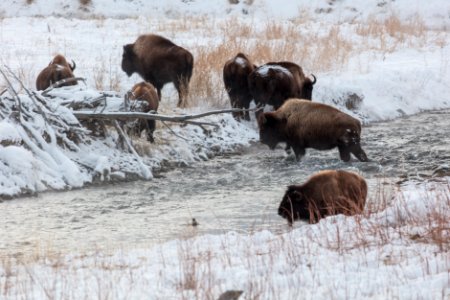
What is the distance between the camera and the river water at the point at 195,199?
7383mm

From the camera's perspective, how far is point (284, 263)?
17.8 feet

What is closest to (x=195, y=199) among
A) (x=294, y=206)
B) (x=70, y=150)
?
(x=294, y=206)

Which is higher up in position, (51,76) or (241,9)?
(51,76)

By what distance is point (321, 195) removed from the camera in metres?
7.75

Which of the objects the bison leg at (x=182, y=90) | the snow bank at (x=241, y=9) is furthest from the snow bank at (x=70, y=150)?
the snow bank at (x=241, y=9)

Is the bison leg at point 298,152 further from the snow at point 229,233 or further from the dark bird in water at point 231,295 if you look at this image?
the dark bird in water at point 231,295

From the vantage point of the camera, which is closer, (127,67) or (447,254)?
(447,254)

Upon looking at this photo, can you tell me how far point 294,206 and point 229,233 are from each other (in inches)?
49.2

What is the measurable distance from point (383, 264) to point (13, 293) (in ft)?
7.65

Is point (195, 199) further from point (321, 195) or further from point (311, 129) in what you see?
point (311, 129)

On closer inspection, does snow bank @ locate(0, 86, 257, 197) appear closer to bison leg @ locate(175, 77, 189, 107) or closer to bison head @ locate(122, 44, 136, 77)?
bison leg @ locate(175, 77, 189, 107)

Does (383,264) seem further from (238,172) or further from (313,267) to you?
(238,172)

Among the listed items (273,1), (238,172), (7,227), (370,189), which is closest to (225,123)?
(238,172)

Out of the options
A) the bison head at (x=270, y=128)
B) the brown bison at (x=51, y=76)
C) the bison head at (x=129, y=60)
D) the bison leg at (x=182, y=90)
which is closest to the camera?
the bison head at (x=270, y=128)
